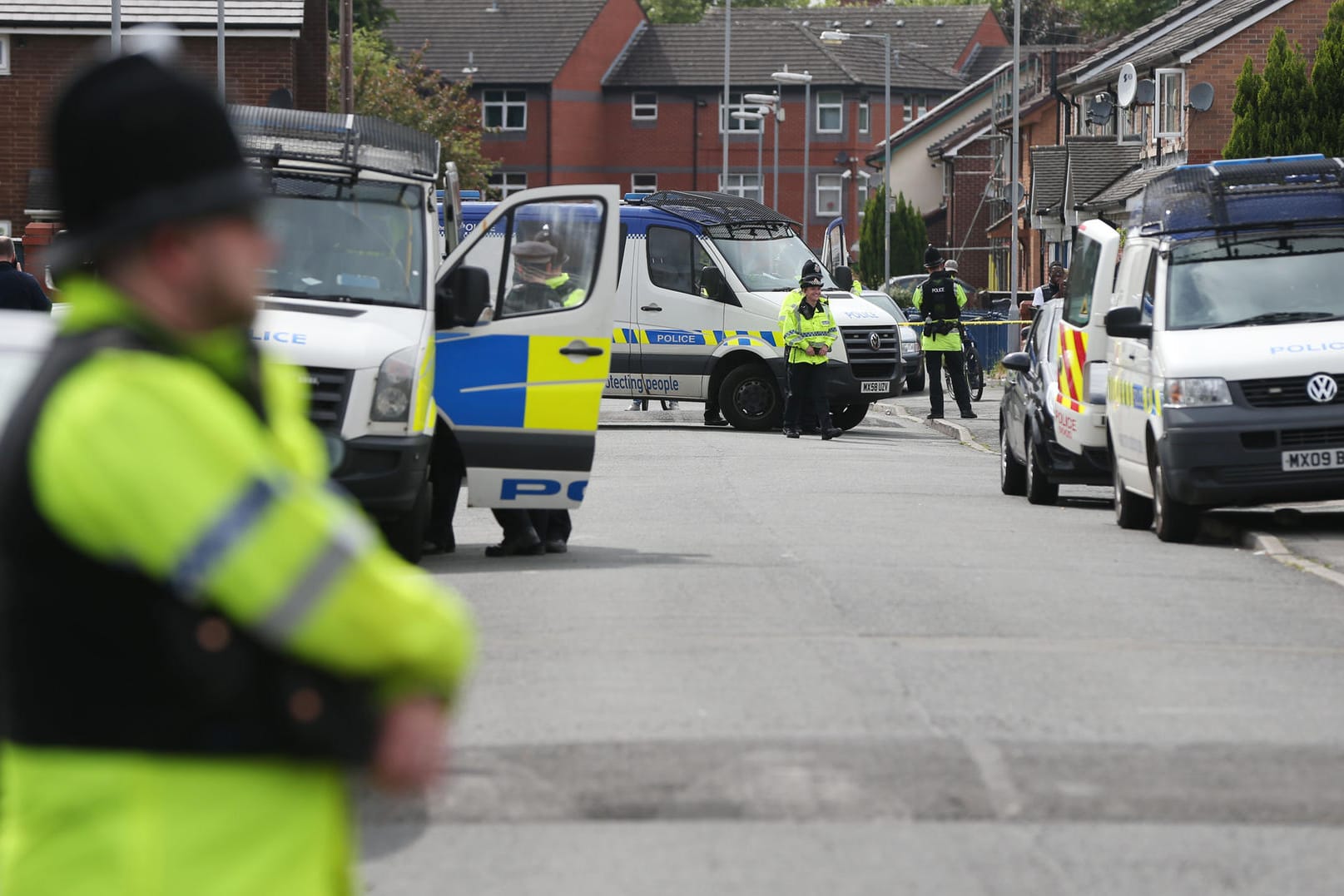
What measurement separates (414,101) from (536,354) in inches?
2369

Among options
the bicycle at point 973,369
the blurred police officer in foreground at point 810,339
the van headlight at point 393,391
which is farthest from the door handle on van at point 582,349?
the bicycle at point 973,369

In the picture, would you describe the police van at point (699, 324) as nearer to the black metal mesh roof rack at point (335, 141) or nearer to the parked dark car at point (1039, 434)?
Result: the parked dark car at point (1039, 434)

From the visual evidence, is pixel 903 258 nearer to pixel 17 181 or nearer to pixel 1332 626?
pixel 17 181

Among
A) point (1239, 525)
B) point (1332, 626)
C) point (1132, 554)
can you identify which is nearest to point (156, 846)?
point (1332, 626)

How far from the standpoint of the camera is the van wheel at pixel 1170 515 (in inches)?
549

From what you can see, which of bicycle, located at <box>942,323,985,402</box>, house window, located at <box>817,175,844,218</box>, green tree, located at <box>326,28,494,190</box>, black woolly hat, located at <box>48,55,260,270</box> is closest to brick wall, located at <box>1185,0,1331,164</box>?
bicycle, located at <box>942,323,985,402</box>

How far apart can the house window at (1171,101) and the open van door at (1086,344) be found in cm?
3553

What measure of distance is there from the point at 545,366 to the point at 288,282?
1.57 meters

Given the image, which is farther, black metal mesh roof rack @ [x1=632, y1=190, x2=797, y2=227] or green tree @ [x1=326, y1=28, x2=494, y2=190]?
green tree @ [x1=326, y1=28, x2=494, y2=190]

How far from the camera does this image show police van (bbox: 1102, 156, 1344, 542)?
13.6 meters

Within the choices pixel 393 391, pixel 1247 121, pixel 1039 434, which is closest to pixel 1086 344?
pixel 1039 434

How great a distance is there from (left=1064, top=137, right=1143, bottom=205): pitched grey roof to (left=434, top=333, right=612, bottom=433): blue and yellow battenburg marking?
4324cm

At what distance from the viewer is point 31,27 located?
44.9 meters

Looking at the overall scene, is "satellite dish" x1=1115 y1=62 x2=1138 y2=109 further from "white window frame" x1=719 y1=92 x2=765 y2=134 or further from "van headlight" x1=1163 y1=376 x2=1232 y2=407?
"white window frame" x1=719 y1=92 x2=765 y2=134
